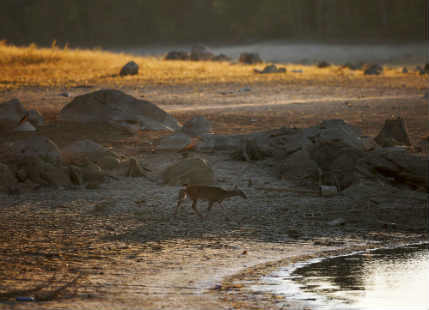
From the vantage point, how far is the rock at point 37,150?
25.5ft

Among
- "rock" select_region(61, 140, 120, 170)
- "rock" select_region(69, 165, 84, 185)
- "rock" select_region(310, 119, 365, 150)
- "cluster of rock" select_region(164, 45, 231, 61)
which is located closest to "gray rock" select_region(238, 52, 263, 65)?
"cluster of rock" select_region(164, 45, 231, 61)

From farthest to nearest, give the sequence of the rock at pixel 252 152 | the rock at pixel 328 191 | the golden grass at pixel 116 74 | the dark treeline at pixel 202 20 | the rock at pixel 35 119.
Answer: the dark treeline at pixel 202 20 → the golden grass at pixel 116 74 → the rock at pixel 35 119 → the rock at pixel 252 152 → the rock at pixel 328 191

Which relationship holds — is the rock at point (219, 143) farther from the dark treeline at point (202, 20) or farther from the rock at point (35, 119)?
the dark treeline at point (202, 20)

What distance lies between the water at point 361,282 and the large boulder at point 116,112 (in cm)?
521

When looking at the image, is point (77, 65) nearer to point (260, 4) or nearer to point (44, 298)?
point (44, 298)

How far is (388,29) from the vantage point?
40.4 m

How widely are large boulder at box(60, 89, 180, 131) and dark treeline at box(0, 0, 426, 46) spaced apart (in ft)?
98.3

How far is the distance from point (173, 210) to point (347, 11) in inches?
1533

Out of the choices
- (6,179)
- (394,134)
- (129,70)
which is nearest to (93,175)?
(6,179)

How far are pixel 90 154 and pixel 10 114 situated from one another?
2188mm

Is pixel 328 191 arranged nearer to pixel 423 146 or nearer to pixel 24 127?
→ pixel 423 146

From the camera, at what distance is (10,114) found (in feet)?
32.5

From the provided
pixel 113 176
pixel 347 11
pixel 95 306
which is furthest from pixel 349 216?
pixel 347 11

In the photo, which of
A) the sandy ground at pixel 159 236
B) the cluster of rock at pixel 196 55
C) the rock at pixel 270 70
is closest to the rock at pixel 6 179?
the sandy ground at pixel 159 236
